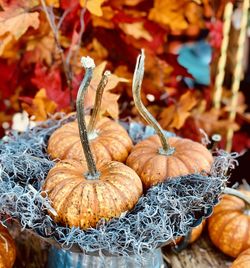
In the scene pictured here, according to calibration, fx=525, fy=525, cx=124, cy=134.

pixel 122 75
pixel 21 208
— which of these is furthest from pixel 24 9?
pixel 21 208

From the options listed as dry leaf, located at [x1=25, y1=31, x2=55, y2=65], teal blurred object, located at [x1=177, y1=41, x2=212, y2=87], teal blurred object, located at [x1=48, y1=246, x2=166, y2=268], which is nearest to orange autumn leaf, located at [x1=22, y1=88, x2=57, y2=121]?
dry leaf, located at [x1=25, y1=31, x2=55, y2=65]

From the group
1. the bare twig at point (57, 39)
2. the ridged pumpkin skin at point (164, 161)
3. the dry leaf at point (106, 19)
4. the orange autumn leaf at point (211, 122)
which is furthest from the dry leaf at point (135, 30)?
the ridged pumpkin skin at point (164, 161)

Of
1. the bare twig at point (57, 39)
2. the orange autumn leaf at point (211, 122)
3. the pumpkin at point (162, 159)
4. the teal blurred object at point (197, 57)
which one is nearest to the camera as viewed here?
the pumpkin at point (162, 159)

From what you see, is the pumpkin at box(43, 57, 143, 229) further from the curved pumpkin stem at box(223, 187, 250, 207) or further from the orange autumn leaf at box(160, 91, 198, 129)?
the orange autumn leaf at box(160, 91, 198, 129)

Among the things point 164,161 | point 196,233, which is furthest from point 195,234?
point 164,161

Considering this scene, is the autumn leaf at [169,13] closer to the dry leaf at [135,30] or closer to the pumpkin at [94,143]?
the dry leaf at [135,30]

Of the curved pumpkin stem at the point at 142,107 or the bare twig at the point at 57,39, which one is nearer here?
the curved pumpkin stem at the point at 142,107

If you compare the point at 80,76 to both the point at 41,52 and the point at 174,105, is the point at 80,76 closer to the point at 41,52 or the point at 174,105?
the point at 41,52
